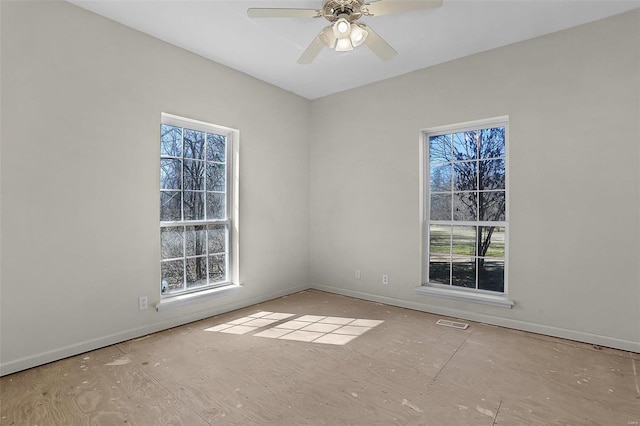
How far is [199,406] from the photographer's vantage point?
2016 mm

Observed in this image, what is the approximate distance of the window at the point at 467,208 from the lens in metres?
3.51

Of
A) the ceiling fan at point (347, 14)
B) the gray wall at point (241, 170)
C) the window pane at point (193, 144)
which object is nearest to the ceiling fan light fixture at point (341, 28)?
the ceiling fan at point (347, 14)

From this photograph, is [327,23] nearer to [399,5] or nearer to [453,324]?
[399,5]

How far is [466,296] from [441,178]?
1.37m

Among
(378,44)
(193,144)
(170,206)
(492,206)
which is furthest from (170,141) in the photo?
(492,206)

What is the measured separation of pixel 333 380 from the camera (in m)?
2.33

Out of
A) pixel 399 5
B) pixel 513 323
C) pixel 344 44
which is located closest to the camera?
pixel 399 5

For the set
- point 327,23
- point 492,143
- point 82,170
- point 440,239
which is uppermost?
point 327,23

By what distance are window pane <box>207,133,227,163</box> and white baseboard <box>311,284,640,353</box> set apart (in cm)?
244

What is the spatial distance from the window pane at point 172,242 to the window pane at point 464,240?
9.96ft

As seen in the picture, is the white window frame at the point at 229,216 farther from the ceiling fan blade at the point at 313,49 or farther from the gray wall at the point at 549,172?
the gray wall at the point at 549,172

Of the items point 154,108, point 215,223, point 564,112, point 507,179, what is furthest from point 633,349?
point 154,108

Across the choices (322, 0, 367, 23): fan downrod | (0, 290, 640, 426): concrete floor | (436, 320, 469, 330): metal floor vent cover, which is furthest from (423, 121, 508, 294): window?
(322, 0, 367, 23): fan downrod

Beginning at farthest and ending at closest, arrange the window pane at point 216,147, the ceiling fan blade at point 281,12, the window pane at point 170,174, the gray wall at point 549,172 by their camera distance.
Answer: the window pane at point 216,147
the window pane at point 170,174
the gray wall at point 549,172
the ceiling fan blade at point 281,12
